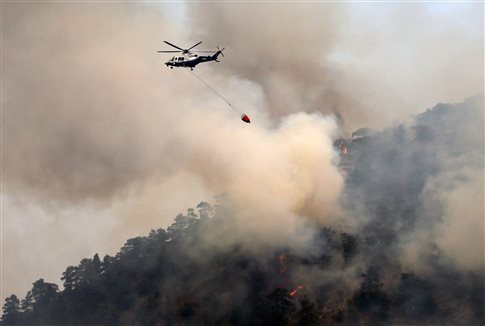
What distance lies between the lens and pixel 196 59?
177 metres

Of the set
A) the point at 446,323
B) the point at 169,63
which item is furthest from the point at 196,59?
the point at 446,323

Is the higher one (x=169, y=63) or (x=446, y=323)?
(x=169, y=63)

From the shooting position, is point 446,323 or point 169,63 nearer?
point 169,63

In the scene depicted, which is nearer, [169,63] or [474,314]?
[169,63]

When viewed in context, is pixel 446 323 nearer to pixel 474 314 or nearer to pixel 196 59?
pixel 474 314

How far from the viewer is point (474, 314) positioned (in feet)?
655

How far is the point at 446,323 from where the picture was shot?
198m

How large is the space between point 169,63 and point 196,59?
7444 mm

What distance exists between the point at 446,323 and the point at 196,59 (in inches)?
3889

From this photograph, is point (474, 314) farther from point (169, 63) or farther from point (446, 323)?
point (169, 63)

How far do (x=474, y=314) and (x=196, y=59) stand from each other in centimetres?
10340

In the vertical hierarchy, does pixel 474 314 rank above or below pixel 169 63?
below

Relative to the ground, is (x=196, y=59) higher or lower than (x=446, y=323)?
higher

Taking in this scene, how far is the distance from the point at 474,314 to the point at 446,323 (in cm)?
856
